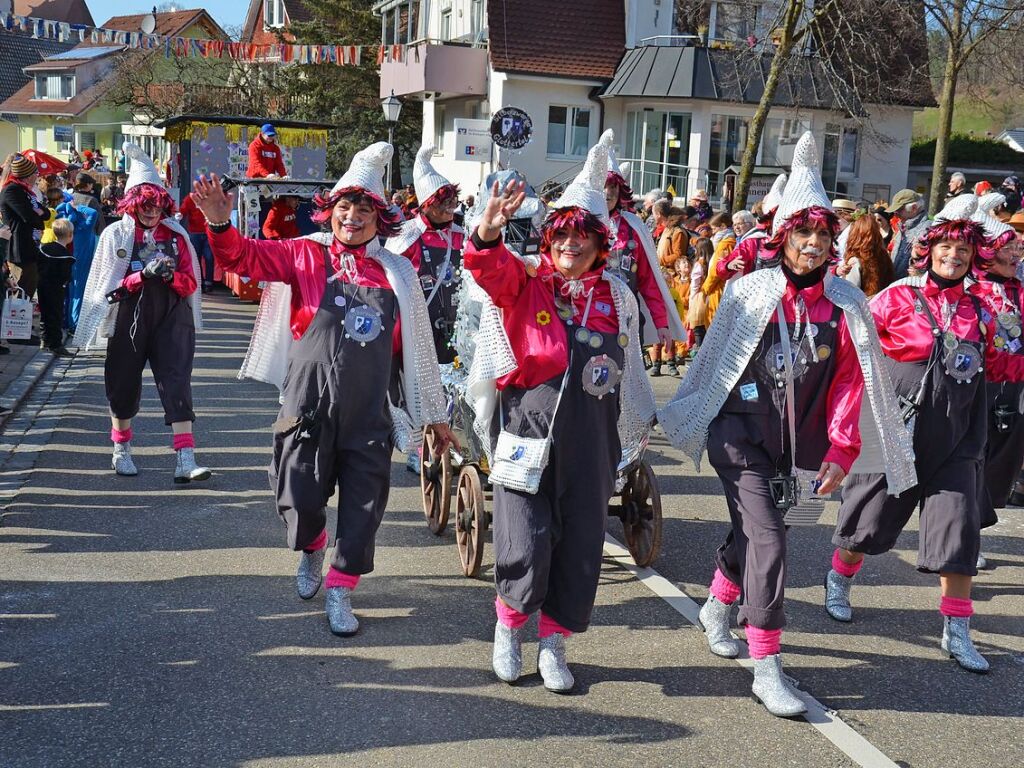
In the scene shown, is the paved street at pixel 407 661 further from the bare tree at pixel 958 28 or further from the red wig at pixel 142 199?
the bare tree at pixel 958 28

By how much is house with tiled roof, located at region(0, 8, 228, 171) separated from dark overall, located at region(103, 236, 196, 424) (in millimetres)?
49675

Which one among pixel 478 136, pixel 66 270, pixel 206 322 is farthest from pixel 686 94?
pixel 66 270

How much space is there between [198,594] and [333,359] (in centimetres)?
151

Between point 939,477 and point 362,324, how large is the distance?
8.84ft

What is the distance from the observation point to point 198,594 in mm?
5590

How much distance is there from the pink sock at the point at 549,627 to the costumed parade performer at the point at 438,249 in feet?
9.85

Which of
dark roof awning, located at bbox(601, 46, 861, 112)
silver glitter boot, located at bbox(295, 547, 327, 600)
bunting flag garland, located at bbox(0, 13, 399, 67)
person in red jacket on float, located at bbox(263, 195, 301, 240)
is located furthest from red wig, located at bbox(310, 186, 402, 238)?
dark roof awning, located at bbox(601, 46, 861, 112)

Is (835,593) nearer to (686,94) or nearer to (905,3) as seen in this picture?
(905,3)

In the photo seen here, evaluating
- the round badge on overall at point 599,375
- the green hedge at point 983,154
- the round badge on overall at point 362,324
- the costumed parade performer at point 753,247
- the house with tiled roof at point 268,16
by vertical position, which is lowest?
the round badge on overall at point 599,375

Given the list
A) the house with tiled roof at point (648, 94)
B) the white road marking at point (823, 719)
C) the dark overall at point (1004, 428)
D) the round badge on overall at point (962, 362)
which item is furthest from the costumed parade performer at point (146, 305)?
the house with tiled roof at point (648, 94)

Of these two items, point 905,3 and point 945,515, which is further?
point 905,3

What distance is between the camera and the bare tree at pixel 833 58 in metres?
18.9

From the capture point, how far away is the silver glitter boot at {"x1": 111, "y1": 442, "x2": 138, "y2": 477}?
25.9ft

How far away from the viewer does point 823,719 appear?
14.6ft
